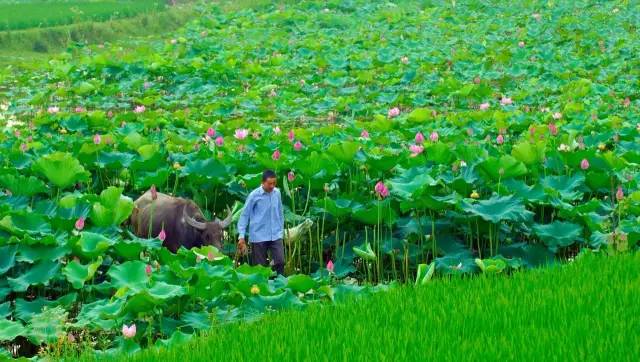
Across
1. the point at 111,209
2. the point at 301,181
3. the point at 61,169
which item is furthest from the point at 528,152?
the point at 61,169

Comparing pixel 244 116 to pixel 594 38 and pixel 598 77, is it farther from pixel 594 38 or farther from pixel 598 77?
pixel 594 38

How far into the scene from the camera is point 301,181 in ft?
26.4

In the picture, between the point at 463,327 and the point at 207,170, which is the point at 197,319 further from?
the point at 207,170

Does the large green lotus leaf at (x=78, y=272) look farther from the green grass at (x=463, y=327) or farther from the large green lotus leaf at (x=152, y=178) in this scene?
the large green lotus leaf at (x=152, y=178)

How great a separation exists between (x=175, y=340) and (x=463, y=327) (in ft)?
4.87

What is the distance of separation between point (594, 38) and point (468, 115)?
793 cm

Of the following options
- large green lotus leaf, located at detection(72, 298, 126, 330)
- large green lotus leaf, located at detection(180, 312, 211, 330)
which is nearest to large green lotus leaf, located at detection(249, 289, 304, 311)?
large green lotus leaf, located at detection(180, 312, 211, 330)

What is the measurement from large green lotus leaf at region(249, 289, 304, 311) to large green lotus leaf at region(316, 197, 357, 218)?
5.45 feet

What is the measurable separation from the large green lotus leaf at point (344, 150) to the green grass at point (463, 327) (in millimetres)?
2144

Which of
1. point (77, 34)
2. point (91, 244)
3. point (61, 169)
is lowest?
point (77, 34)

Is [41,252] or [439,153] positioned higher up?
[41,252]

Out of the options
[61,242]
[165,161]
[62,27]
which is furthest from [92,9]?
[61,242]

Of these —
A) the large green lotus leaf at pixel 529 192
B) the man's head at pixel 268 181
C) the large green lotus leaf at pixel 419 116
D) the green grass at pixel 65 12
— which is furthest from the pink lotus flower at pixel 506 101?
the green grass at pixel 65 12

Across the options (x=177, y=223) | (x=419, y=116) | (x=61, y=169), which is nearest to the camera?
(x=177, y=223)
